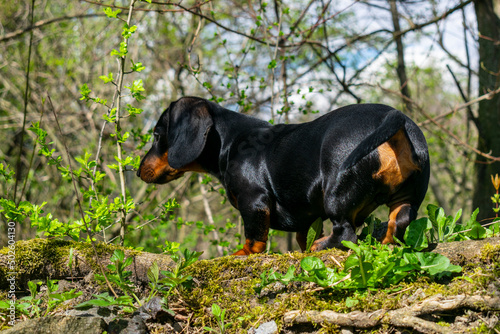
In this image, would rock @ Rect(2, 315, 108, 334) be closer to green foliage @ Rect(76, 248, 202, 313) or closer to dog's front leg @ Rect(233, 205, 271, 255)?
A: green foliage @ Rect(76, 248, 202, 313)

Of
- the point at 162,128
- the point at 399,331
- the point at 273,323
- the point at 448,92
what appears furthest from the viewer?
the point at 448,92

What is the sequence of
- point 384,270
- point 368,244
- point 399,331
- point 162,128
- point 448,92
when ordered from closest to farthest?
point 399,331 < point 384,270 < point 368,244 < point 162,128 < point 448,92

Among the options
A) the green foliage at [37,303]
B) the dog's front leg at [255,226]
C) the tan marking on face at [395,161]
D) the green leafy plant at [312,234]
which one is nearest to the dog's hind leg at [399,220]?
the tan marking on face at [395,161]

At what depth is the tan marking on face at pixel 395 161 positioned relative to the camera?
295cm

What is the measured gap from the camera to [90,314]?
2469 mm

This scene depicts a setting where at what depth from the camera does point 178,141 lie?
4066mm

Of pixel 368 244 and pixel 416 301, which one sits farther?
pixel 368 244

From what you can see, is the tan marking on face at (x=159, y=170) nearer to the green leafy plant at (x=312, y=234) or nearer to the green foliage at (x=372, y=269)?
the green leafy plant at (x=312, y=234)

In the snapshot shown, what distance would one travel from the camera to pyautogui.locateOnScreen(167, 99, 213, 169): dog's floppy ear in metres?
3.99

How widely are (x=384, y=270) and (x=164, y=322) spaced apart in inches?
46.9

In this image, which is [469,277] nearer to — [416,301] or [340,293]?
[416,301]

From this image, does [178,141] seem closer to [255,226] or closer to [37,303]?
[255,226]

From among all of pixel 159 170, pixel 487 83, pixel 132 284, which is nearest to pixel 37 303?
pixel 132 284

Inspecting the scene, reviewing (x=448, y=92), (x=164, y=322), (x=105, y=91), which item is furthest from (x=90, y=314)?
(x=448, y=92)
